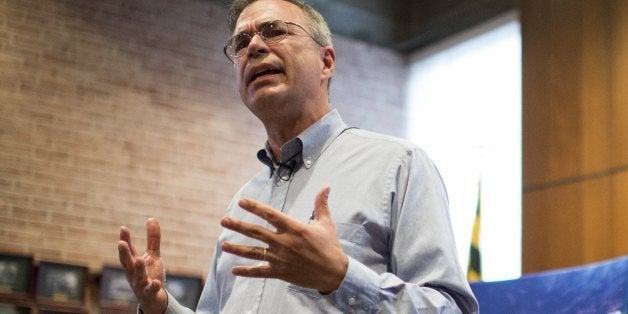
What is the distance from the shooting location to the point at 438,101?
27.8 feet

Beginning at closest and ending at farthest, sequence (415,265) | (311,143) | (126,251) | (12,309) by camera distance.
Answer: (415,265) < (126,251) < (311,143) < (12,309)

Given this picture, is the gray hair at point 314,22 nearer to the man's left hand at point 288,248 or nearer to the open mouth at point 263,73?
the open mouth at point 263,73

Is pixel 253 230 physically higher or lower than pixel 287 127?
lower

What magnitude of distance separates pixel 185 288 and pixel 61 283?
1.02 m

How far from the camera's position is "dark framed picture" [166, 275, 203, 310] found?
6.97 m

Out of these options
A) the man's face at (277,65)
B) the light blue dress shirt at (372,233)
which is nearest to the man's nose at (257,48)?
the man's face at (277,65)

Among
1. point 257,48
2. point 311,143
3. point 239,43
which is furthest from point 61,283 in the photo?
point 311,143

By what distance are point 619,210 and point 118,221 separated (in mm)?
3938

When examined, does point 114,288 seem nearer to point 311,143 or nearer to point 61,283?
point 61,283

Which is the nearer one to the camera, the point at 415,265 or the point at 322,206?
the point at 322,206

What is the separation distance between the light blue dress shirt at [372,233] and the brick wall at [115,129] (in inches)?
200

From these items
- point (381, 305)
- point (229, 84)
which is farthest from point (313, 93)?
point (229, 84)

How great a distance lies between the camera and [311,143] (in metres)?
1.99

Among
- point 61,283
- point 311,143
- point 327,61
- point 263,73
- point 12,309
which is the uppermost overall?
point 327,61
